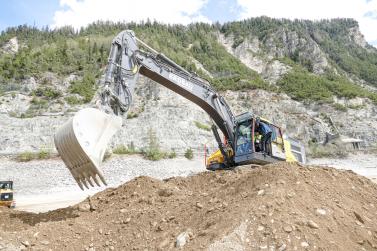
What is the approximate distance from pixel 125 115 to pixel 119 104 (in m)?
0.28

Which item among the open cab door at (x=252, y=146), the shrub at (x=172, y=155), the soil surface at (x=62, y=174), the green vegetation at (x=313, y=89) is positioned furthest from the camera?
the green vegetation at (x=313, y=89)

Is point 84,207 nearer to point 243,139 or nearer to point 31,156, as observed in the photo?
point 243,139

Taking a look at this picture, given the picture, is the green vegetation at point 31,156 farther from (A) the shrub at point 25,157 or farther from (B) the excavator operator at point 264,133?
(B) the excavator operator at point 264,133

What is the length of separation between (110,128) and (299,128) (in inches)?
1351

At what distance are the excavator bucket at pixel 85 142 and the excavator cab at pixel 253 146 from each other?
4.87m

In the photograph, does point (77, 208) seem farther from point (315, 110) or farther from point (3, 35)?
point (3, 35)

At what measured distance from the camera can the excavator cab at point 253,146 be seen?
11117mm

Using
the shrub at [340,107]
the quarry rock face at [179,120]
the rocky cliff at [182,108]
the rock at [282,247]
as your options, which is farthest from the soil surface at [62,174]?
the shrub at [340,107]

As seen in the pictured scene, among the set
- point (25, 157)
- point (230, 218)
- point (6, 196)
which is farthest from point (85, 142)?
point (25, 157)

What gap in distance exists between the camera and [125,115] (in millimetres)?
8500

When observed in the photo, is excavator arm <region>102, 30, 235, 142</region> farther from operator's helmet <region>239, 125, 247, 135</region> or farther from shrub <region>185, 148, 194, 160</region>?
shrub <region>185, 148, 194, 160</region>

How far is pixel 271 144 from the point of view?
11438mm

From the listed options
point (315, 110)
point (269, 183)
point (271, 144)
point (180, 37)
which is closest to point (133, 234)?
point (269, 183)

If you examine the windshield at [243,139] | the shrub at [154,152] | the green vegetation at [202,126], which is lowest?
the shrub at [154,152]
